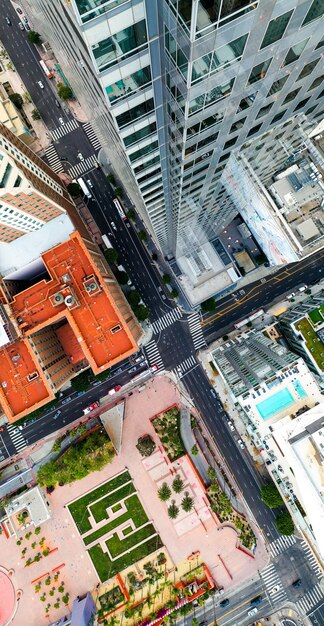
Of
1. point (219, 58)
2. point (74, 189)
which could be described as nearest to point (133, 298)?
point (74, 189)

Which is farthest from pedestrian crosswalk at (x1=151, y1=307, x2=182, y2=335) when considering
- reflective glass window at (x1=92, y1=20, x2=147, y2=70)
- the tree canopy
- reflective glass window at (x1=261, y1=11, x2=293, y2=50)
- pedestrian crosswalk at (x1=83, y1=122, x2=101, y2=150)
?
reflective glass window at (x1=92, y1=20, x2=147, y2=70)

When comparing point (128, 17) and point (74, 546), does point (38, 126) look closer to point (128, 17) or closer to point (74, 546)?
point (128, 17)

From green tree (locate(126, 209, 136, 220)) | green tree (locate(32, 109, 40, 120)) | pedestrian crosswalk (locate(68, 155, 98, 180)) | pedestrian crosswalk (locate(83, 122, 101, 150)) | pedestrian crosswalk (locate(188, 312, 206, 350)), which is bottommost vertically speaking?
pedestrian crosswalk (locate(188, 312, 206, 350))

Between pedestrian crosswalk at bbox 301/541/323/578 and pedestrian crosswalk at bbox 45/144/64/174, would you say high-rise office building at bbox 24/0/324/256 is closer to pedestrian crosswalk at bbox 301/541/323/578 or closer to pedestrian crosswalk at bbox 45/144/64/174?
pedestrian crosswalk at bbox 45/144/64/174

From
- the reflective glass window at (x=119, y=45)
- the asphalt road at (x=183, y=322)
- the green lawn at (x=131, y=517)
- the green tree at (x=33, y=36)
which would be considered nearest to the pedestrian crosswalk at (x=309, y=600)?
the asphalt road at (x=183, y=322)

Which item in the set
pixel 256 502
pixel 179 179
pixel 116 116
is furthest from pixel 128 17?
pixel 256 502

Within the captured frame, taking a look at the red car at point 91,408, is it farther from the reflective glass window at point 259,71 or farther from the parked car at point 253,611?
the reflective glass window at point 259,71

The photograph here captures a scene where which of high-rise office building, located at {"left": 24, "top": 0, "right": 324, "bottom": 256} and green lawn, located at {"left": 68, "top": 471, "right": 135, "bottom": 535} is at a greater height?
high-rise office building, located at {"left": 24, "top": 0, "right": 324, "bottom": 256}
